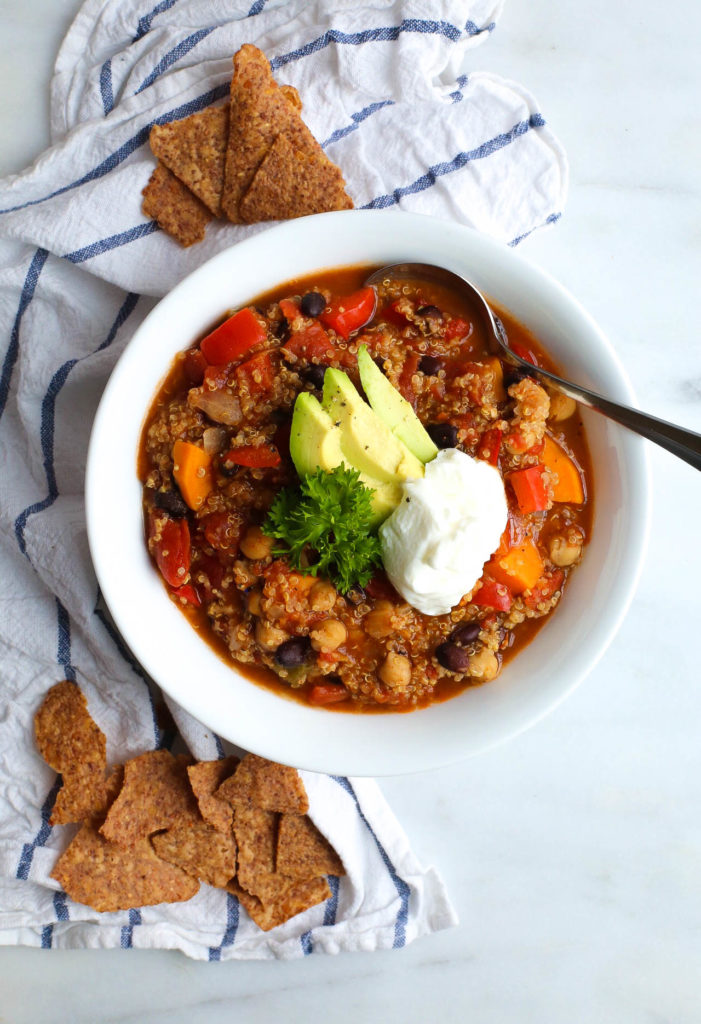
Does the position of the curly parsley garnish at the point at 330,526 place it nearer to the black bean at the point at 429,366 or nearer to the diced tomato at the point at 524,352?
the black bean at the point at 429,366

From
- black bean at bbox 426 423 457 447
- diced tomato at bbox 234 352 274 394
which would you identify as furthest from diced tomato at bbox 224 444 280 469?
black bean at bbox 426 423 457 447

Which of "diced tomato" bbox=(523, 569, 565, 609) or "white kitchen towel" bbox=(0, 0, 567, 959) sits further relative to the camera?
"white kitchen towel" bbox=(0, 0, 567, 959)

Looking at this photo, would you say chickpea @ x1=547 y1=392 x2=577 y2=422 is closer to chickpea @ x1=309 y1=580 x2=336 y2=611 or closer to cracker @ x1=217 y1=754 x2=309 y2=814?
chickpea @ x1=309 y1=580 x2=336 y2=611

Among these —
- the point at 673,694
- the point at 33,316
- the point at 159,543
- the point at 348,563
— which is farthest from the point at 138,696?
the point at 673,694

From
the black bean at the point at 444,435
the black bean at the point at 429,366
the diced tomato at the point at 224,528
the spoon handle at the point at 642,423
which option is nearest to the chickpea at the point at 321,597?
the diced tomato at the point at 224,528

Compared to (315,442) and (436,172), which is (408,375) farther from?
(436,172)

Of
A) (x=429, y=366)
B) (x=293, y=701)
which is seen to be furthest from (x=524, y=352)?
(x=293, y=701)
